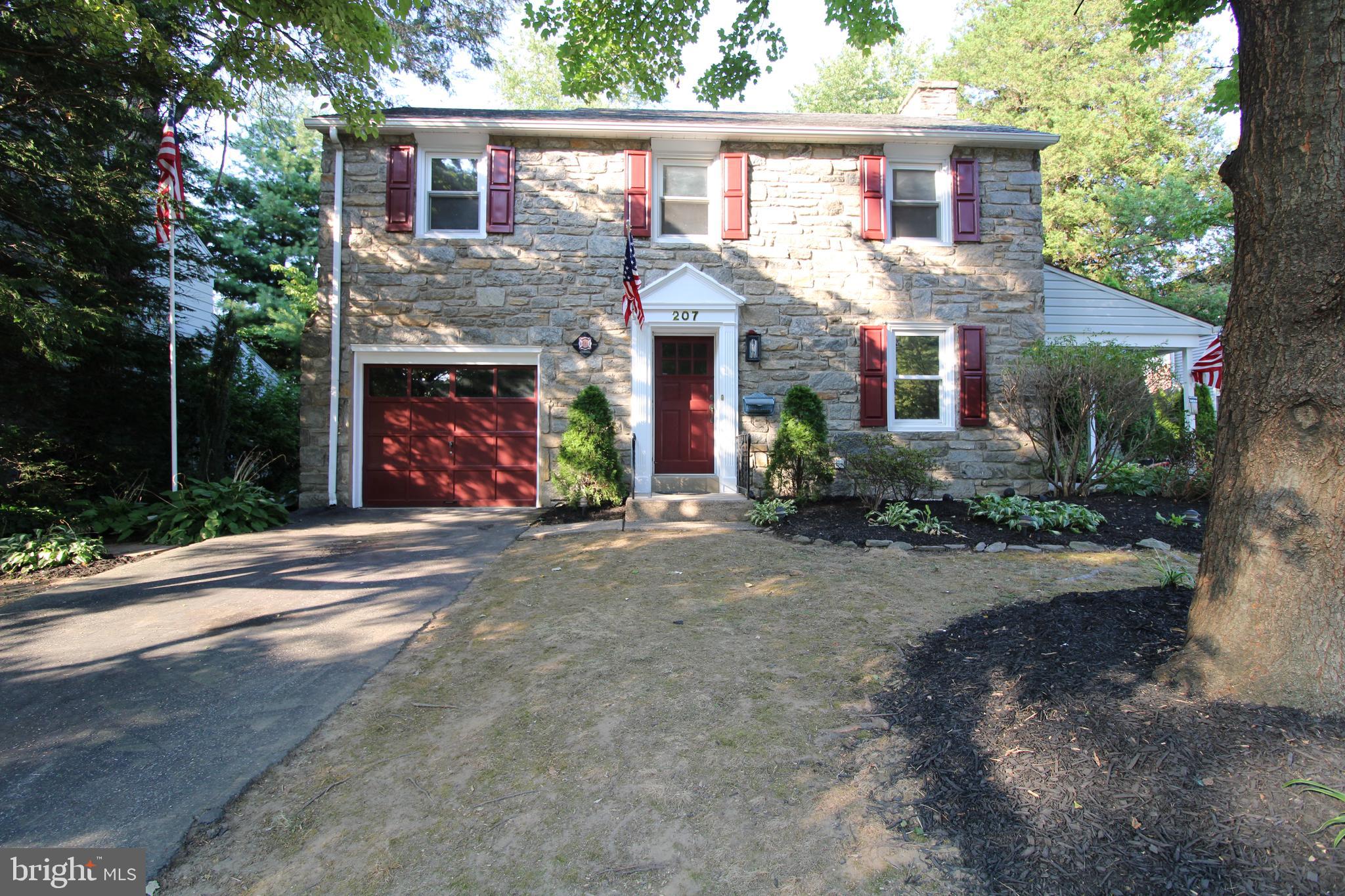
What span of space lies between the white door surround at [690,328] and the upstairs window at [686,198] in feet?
2.61

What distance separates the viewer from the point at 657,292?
8.93 metres

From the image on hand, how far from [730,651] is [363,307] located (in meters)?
7.70

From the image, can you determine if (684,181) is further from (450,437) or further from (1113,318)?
(1113,318)

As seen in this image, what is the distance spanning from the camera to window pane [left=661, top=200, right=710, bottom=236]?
9.39m

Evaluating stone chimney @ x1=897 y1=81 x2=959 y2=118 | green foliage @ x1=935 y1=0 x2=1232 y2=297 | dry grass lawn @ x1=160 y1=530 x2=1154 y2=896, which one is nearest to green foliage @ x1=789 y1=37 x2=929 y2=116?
green foliage @ x1=935 y1=0 x2=1232 y2=297

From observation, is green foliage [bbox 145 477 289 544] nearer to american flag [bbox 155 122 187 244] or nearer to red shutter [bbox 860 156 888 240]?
american flag [bbox 155 122 187 244]

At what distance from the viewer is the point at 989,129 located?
9.34 meters

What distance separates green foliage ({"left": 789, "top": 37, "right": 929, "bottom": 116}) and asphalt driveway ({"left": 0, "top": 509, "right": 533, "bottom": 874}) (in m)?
24.3

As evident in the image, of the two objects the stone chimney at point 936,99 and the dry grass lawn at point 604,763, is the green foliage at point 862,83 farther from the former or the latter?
the dry grass lawn at point 604,763

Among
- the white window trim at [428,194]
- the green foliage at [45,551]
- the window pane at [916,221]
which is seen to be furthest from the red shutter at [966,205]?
the green foliage at [45,551]

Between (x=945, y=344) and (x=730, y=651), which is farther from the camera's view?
(x=945, y=344)

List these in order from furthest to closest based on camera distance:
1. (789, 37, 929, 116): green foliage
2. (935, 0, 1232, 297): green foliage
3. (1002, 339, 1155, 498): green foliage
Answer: (789, 37, 929, 116): green foliage < (935, 0, 1232, 297): green foliage < (1002, 339, 1155, 498): green foliage

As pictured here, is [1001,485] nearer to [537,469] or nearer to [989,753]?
[537,469]

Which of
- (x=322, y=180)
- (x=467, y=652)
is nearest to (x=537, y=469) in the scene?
(x=322, y=180)
